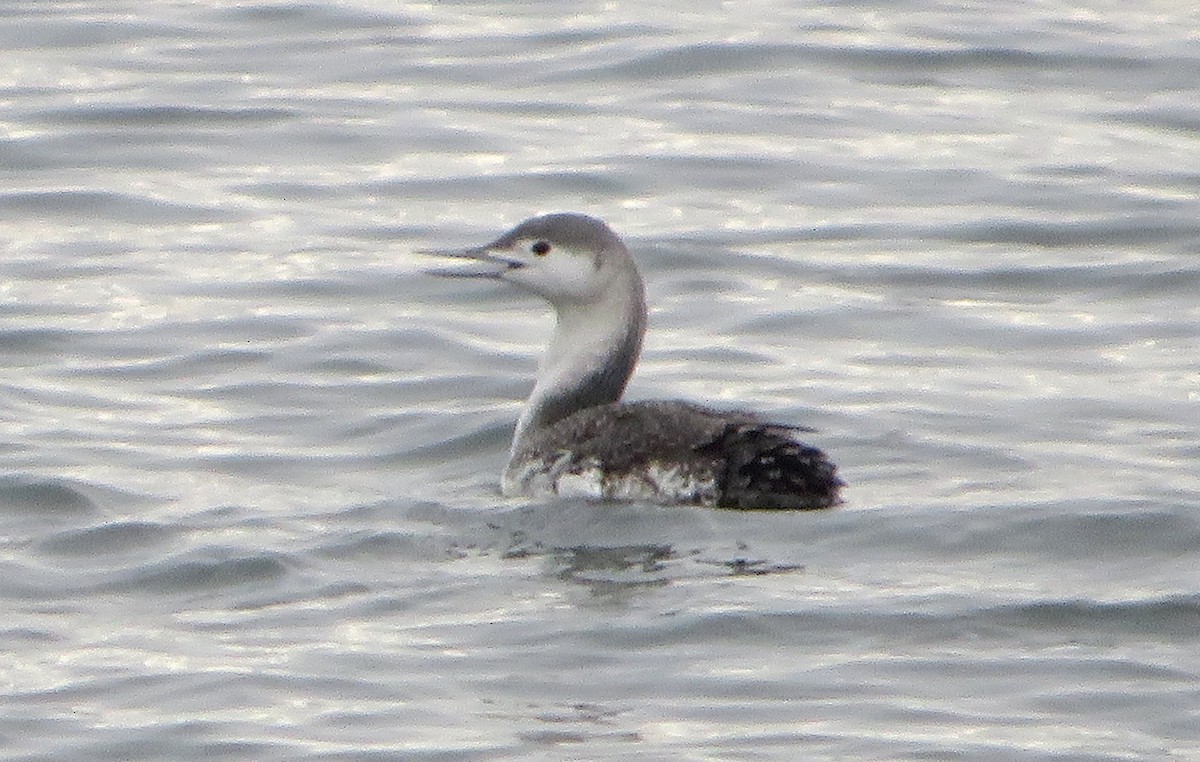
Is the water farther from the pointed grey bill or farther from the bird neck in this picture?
the pointed grey bill

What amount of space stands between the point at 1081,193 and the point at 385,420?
15.0 feet

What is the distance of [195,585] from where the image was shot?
8547mm

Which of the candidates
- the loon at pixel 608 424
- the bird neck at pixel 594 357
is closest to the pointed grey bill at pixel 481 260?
the loon at pixel 608 424

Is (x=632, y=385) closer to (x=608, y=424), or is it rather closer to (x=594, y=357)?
(x=594, y=357)

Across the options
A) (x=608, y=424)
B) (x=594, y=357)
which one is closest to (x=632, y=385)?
(x=594, y=357)

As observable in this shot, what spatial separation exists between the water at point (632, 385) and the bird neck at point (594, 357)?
1.13ft

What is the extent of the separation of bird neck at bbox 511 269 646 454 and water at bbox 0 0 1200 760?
35 centimetres

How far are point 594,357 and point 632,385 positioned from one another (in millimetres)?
1092

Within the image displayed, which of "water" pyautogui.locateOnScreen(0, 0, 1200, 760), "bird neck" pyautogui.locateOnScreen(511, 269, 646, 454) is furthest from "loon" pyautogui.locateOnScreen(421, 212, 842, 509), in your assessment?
"water" pyautogui.locateOnScreen(0, 0, 1200, 760)

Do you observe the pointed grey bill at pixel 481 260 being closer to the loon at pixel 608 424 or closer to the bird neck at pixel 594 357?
the loon at pixel 608 424

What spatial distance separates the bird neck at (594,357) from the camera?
10125mm

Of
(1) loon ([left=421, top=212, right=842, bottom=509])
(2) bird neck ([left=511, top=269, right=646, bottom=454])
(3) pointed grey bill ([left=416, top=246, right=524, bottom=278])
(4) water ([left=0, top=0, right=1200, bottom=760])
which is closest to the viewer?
(4) water ([left=0, top=0, right=1200, bottom=760])

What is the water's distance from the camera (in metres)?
7.60

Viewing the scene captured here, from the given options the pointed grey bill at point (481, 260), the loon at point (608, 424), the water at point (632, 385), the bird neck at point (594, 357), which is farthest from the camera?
the pointed grey bill at point (481, 260)
